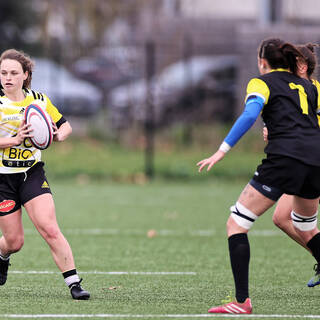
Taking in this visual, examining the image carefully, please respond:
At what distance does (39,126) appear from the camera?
5844 millimetres

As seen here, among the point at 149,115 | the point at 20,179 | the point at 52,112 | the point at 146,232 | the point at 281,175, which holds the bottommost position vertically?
the point at 149,115

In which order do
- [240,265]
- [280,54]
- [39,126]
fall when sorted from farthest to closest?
[39,126] → [280,54] → [240,265]

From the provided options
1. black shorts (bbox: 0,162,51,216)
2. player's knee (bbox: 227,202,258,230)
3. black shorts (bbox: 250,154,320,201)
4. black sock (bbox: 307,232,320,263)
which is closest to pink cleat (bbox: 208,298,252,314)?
player's knee (bbox: 227,202,258,230)

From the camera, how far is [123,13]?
91.5 feet

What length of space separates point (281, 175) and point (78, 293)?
68.0 inches

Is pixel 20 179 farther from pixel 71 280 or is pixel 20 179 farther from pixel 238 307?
pixel 238 307

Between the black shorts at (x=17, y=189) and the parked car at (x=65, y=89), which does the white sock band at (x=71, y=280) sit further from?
the parked car at (x=65, y=89)

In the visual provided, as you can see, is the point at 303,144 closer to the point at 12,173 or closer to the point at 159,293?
the point at 159,293

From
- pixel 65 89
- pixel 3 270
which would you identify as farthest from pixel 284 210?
pixel 65 89

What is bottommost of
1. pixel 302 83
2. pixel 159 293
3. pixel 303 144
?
pixel 159 293

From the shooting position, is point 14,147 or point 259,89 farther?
point 14,147

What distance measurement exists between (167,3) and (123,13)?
2511mm

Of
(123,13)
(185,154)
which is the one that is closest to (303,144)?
(185,154)

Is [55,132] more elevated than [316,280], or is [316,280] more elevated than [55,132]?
[55,132]
